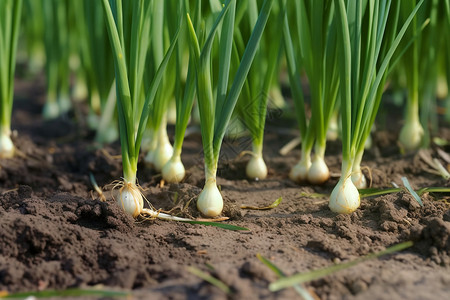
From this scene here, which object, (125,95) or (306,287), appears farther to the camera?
(125,95)

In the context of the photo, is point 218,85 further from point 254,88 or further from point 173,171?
point 173,171

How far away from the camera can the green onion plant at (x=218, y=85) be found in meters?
2.19

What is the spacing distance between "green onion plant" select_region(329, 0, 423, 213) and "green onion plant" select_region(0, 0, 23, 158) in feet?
5.40

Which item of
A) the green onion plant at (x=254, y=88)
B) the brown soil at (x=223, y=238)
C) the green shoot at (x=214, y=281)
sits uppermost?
the green onion plant at (x=254, y=88)

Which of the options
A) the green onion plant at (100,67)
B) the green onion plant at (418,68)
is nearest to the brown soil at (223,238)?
the green onion plant at (418,68)

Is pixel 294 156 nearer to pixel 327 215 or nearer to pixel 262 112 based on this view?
pixel 262 112

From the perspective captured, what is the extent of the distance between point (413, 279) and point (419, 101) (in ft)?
5.64

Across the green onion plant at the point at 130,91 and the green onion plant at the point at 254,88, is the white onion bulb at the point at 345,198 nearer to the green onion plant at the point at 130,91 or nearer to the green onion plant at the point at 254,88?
the green onion plant at the point at 254,88

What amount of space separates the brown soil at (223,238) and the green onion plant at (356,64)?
11 centimetres

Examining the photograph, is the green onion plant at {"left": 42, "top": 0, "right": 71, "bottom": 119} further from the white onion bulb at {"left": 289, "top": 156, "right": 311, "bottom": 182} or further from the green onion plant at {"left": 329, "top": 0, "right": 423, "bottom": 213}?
the green onion plant at {"left": 329, "top": 0, "right": 423, "bottom": 213}

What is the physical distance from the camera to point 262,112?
2666mm

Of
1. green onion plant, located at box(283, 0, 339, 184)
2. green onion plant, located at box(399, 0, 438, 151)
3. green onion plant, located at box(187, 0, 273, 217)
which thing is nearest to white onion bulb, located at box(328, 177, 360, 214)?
green onion plant, located at box(283, 0, 339, 184)

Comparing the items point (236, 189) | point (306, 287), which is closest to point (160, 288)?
point (306, 287)

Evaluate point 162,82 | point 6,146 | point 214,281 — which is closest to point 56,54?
point 6,146
